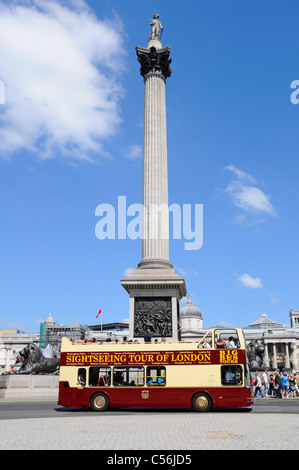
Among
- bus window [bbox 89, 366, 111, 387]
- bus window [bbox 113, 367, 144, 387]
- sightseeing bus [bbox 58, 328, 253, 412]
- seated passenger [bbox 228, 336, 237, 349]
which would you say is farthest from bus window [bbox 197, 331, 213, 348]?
bus window [bbox 89, 366, 111, 387]

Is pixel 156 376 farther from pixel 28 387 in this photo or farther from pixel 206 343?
pixel 28 387

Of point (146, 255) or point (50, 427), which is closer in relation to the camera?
point (50, 427)

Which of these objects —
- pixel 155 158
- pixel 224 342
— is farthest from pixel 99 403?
pixel 155 158

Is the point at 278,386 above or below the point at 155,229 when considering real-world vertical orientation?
below

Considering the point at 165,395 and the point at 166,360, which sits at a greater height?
the point at 166,360

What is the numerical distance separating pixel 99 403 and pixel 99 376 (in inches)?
49.1

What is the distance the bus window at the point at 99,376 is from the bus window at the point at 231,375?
17.1 feet

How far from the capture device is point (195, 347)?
2112 cm

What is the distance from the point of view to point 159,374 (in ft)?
69.5

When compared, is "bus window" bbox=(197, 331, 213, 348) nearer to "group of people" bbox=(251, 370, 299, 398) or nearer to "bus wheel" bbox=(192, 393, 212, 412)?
"bus wheel" bbox=(192, 393, 212, 412)
